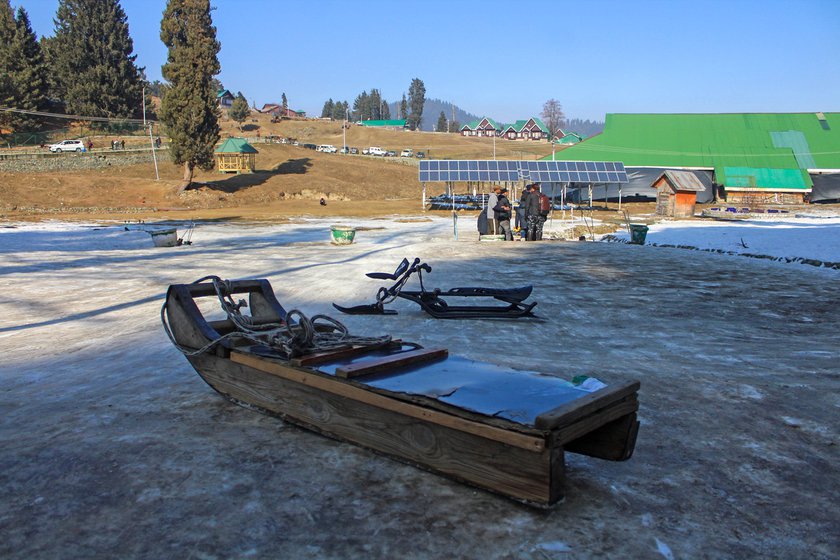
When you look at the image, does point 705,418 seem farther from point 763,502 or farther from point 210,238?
point 210,238

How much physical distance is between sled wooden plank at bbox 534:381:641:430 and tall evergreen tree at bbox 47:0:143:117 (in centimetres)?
7660

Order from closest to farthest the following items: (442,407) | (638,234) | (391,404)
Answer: (442,407)
(391,404)
(638,234)

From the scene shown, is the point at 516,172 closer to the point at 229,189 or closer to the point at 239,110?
the point at 229,189

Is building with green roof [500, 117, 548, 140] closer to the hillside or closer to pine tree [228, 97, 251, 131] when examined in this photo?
pine tree [228, 97, 251, 131]

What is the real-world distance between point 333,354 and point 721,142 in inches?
2264

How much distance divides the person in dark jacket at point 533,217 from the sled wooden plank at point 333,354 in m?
17.5

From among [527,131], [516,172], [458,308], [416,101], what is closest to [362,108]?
[416,101]

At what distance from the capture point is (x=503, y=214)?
22000 millimetres

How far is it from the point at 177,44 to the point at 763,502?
5031 centimetres

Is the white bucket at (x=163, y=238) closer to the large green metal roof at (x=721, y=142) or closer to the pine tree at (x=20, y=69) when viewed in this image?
the large green metal roof at (x=721, y=142)

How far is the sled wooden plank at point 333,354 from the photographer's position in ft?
14.3

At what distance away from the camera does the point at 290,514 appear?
343 cm

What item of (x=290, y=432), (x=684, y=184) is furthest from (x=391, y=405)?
(x=684, y=184)

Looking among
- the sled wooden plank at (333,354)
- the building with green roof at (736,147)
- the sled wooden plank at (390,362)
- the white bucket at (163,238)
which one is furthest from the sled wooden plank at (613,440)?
the building with green roof at (736,147)
